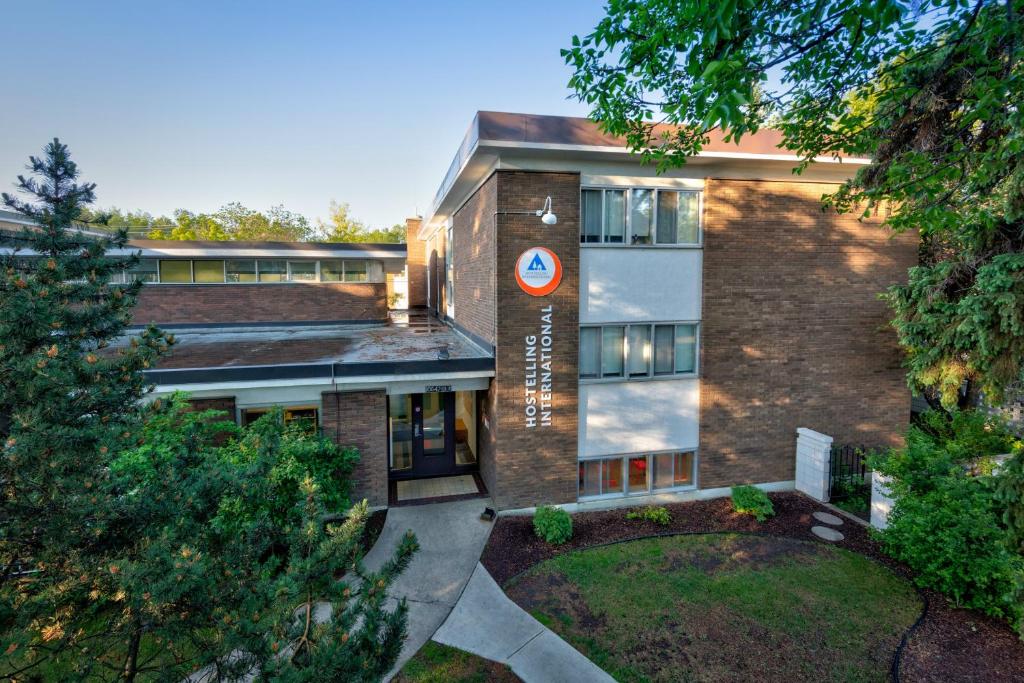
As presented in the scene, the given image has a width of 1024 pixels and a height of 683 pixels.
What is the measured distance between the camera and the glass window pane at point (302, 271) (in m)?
17.8

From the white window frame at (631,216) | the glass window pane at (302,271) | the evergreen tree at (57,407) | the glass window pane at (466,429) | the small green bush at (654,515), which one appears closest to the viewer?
the evergreen tree at (57,407)

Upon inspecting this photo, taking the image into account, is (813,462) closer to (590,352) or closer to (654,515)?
(654,515)

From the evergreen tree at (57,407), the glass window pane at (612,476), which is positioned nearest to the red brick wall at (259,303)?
the glass window pane at (612,476)

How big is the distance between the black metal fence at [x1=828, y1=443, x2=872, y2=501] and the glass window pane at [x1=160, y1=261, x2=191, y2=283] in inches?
803

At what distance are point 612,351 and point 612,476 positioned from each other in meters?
2.95

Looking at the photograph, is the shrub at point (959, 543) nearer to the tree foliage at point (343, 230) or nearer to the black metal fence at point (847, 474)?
the black metal fence at point (847, 474)

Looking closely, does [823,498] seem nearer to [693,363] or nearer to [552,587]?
[693,363]

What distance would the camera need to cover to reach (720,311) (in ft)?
36.6

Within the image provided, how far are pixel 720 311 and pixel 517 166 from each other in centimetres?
563

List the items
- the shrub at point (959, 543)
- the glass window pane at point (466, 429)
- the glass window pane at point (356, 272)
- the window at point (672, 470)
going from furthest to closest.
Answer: the glass window pane at point (356, 272)
the glass window pane at point (466, 429)
the window at point (672, 470)
the shrub at point (959, 543)

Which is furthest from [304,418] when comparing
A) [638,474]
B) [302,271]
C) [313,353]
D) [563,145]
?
[302,271]

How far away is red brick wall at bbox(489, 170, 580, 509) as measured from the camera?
9.95 meters

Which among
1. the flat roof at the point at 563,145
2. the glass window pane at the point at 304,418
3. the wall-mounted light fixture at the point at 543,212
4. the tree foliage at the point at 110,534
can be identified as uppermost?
the flat roof at the point at 563,145

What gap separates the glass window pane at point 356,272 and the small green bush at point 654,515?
13002 mm
